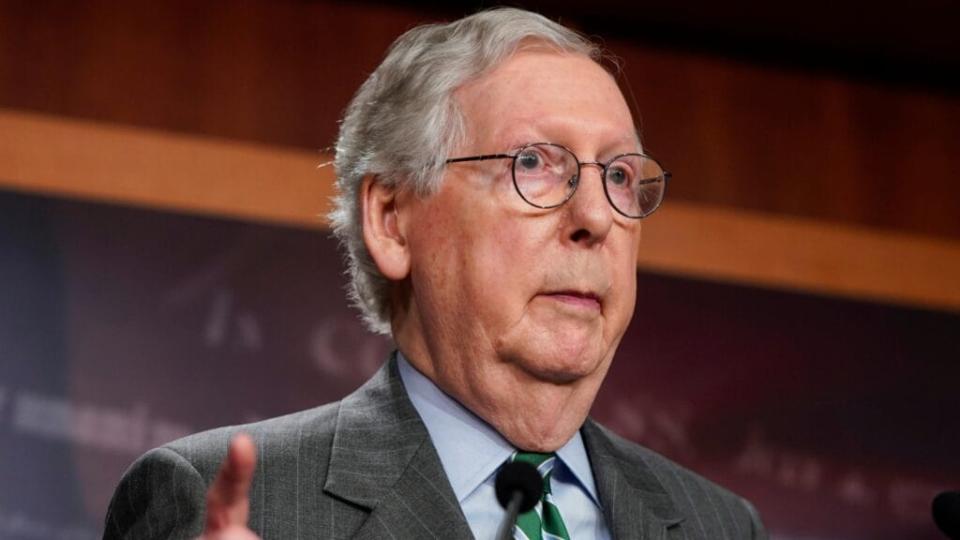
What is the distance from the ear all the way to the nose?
0.88 ft

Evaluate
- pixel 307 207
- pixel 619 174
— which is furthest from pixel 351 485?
pixel 307 207

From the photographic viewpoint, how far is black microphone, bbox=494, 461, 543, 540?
1749 millimetres

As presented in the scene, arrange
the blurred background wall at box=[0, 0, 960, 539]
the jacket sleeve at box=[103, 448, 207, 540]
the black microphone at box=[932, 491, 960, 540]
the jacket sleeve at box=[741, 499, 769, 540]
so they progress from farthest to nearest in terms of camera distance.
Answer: the blurred background wall at box=[0, 0, 960, 539], the jacket sleeve at box=[741, 499, 769, 540], the jacket sleeve at box=[103, 448, 207, 540], the black microphone at box=[932, 491, 960, 540]

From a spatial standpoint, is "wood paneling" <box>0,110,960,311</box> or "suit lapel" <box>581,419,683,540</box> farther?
"wood paneling" <box>0,110,960,311</box>

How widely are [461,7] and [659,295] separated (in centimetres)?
92

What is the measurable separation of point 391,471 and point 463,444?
0.11 meters

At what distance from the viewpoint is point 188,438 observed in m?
1.89

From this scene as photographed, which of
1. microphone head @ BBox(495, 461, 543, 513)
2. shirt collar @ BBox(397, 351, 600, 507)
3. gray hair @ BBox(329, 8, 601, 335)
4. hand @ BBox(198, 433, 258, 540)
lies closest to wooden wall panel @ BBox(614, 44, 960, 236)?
gray hair @ BBox(329, 8, 601, 335)

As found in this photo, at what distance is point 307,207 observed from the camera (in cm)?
361

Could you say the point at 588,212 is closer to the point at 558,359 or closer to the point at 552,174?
the point at 552,174

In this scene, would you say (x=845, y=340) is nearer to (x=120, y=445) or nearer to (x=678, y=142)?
(x=678, y=142)

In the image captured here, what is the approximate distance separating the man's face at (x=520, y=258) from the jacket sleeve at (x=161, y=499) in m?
0.40

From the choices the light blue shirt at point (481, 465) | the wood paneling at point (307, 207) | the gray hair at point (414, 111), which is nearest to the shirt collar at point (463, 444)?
the light blue shirt at point (481, 465)

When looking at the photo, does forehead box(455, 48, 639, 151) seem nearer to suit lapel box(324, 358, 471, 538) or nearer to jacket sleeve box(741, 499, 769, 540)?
suit lapel box(324, 358, 471, 538)
